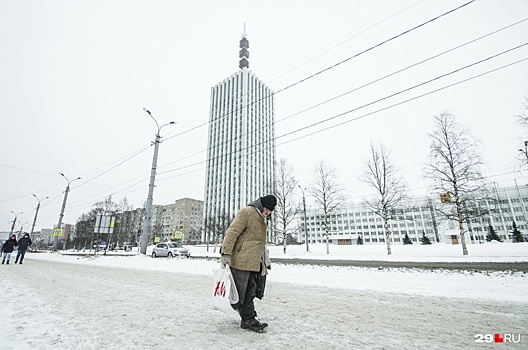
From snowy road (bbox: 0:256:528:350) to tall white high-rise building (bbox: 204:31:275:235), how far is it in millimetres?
98641

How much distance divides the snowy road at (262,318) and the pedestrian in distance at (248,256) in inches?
11.4

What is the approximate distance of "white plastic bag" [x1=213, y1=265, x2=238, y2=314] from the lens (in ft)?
10.5

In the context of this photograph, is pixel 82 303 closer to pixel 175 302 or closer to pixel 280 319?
pixel 175 302

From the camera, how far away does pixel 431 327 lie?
3480 millimetres

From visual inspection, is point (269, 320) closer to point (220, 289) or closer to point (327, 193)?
point (220, 289)

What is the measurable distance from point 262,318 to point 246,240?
142 centimetres

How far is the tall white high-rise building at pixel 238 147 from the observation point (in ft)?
369

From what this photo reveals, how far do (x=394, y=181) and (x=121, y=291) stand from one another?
25.8 m

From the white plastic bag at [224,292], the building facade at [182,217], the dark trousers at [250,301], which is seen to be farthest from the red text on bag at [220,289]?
the building facade at [182,217]

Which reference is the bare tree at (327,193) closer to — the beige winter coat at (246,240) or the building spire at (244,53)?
the beige winter coat at (246,240)

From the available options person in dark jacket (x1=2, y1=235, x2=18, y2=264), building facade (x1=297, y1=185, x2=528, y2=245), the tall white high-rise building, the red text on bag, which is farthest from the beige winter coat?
the tall white high-rise building

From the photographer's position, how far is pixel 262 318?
3.94 m

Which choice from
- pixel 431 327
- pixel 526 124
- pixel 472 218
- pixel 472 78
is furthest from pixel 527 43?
pixel 472 218

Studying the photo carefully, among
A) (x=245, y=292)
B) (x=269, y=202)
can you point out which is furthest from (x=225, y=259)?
(x=269, y=202)
